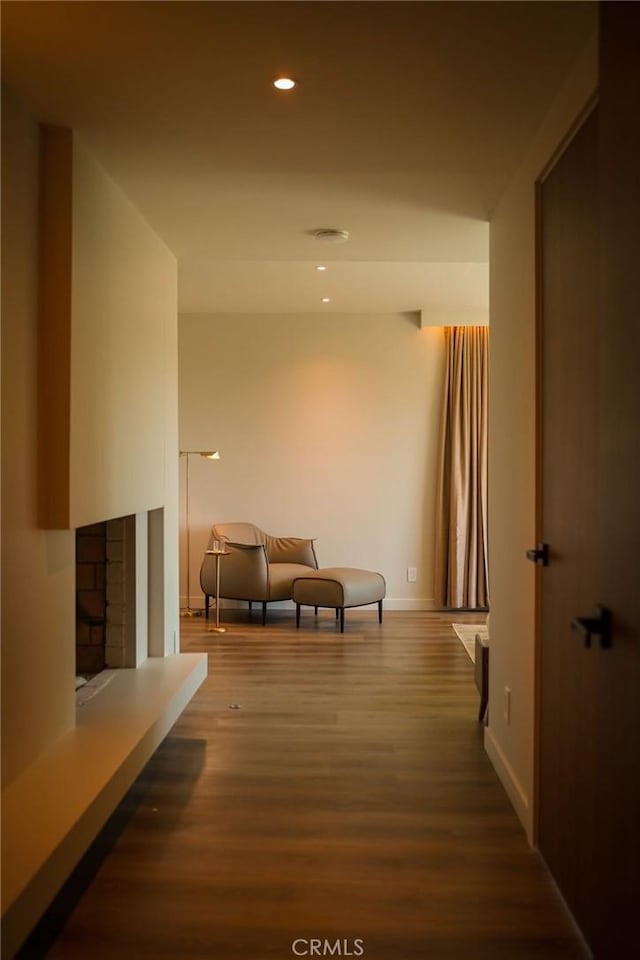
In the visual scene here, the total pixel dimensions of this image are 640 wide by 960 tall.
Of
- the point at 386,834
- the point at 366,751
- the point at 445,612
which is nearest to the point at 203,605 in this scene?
the point at 445,612

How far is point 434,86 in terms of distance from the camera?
2.32 m

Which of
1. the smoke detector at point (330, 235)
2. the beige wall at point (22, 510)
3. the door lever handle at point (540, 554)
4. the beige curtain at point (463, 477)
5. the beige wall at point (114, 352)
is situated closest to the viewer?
the beige wall at point (22, 510)

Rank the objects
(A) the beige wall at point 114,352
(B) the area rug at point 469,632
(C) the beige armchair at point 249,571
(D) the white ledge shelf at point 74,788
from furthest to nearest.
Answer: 1. (C) the beige armchair at point 249,571
2. (B) the area rug at point 469,632
3. (A) the beige wall at point 114,352
4. (D) the white ledge shelf at point 74,788

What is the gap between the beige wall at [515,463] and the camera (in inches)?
108

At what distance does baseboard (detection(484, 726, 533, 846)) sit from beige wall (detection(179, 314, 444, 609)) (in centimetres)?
383

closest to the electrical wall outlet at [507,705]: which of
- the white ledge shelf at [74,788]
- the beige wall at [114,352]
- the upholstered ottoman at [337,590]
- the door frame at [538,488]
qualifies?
the door frame at [538,488]

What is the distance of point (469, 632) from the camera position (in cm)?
627

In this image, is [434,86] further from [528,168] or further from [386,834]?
[386,834]

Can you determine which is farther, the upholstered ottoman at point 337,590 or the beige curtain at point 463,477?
the beige curtain at point 463,477

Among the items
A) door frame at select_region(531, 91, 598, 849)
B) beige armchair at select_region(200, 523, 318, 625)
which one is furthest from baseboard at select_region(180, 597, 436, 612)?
door frame at select_region(531, 91, 598, 849)

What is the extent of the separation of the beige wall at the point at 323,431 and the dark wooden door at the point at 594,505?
4.72 meters

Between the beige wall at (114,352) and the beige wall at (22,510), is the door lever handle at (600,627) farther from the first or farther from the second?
the beige wall at (114,352)

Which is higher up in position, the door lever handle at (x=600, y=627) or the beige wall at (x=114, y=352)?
the beige wall at (x=114, y=352)

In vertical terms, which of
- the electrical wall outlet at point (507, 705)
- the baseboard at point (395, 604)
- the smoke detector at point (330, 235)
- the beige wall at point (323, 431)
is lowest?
the baseboard at point (395, 604)
